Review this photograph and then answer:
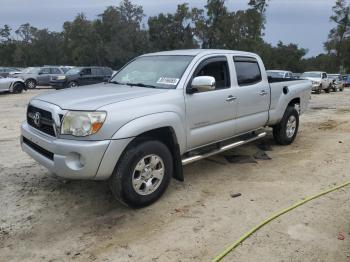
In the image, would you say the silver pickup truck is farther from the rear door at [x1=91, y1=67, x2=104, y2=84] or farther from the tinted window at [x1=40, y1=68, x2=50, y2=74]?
the tinted window at [x1=40, y1=68, x2=50, y2=74]

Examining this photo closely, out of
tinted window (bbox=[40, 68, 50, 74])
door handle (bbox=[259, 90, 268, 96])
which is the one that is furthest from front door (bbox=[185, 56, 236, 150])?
tinted window (bbox=[40, 68, 50, 74])

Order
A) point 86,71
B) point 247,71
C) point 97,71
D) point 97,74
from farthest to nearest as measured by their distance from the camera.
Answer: point 97,71, point 97,74, point 86,71, point 247,71

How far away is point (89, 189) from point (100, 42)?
60.8 m

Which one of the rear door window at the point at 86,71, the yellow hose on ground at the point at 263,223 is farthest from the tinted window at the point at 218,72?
the rear door window at the point at 86,71

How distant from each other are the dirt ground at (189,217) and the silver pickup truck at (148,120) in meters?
0.42

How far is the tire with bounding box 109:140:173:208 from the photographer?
13.8 feet

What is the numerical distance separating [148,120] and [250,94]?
2324mm

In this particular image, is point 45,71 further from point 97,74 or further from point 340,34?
point 340,34

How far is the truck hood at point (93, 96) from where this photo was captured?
4.17 m

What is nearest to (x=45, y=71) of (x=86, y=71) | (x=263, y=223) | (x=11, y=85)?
(x=86, y=71)

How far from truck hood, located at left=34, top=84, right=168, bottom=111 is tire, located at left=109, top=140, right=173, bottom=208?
0.56m

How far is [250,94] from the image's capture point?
610 cm

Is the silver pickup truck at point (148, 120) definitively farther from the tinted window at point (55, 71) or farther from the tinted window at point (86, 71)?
the tinted window at point (55, 71)

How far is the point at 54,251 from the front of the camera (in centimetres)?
366
